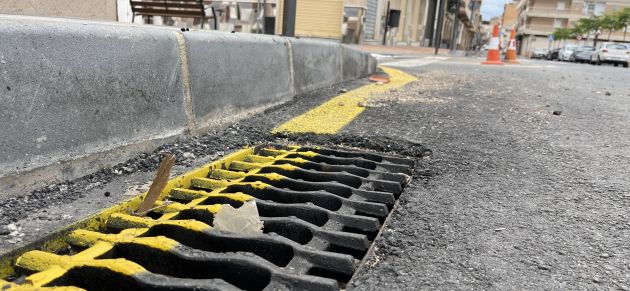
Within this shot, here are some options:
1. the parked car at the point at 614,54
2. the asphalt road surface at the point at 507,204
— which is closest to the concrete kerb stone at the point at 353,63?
the asphalt road surface at the point at 507,204

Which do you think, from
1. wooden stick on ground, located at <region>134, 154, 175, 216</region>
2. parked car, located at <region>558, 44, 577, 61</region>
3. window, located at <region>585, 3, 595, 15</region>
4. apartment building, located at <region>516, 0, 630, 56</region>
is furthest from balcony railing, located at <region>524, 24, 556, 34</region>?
wooden stick on ground, located at <region>134, 154, 175, 216</region>

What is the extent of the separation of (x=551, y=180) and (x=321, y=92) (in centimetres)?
286

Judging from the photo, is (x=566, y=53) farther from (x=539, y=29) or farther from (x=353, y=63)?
(x=353, y=63)

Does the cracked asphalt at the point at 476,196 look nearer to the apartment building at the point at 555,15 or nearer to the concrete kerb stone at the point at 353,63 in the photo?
the concrete kerb stone at the point at 353,63

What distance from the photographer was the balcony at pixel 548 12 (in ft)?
239

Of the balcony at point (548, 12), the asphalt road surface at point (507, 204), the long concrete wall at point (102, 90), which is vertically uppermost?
the balcony at point (548, 12)

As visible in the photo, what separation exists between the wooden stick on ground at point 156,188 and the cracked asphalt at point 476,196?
0.15 m

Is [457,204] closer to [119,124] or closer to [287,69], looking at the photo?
[119,124]

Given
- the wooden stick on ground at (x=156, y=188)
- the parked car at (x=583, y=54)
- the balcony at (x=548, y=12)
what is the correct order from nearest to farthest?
1. the wooden stick on ground at (x=156, y=188)
2. the parked car at (x=583, y=54)
3. the balcony at (x=548, y=12)

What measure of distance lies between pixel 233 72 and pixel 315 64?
5.83 ft

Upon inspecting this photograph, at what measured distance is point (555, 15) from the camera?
241 feet

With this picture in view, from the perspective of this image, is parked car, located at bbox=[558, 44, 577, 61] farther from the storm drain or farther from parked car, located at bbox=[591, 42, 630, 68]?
the storm drain

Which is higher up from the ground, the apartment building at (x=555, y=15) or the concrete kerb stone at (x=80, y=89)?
the apartment building at (x=555, y=15)

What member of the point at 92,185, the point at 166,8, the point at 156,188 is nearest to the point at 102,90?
the point at 92,185
